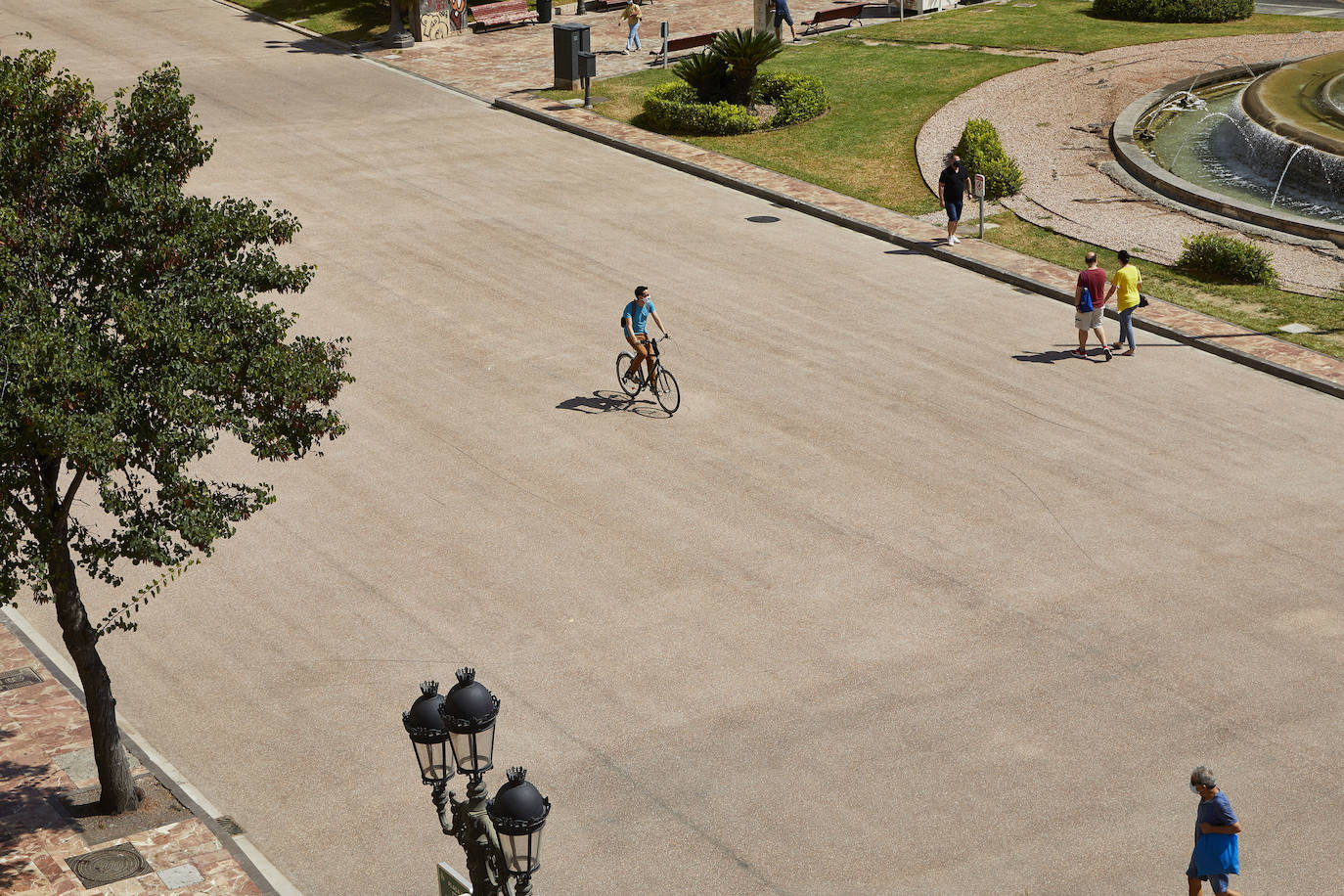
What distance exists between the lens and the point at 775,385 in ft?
60.5

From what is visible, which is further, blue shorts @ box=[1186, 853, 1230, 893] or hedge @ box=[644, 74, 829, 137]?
hedge @ box=[644, 74, 829, 137]

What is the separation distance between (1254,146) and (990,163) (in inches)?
211

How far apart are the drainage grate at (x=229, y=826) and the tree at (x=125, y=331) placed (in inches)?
79.2

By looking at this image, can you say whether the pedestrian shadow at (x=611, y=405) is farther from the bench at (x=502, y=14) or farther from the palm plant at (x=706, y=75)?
the bench at (x=502, y=14)

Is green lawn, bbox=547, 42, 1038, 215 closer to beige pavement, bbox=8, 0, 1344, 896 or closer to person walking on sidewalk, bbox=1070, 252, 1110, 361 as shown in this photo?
beige pavement, bbox=8, 0, 1344, 896

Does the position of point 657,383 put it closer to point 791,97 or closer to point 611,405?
point 611,405

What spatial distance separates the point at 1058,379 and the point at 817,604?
22.7ft

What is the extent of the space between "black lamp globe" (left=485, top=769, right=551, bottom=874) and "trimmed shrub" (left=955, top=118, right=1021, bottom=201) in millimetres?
20797

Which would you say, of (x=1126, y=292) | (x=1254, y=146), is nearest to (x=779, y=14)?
(x=1254, y=146)

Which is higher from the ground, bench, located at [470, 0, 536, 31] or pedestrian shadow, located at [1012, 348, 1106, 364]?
bench, located at [470, 0, 536, 31]

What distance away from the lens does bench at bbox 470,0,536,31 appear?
126 feet

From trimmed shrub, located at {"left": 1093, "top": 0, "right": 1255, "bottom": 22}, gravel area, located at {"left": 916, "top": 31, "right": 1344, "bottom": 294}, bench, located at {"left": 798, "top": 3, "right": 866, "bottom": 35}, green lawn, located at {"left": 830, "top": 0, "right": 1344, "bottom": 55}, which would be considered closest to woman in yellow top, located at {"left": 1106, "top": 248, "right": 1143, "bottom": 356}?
gravel area, located at {"left": 916, "top": 31, "right": 1344, "bottom": 294}

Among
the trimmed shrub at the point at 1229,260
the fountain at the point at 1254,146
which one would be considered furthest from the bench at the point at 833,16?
the trimmed shrub at the point at 1229,260

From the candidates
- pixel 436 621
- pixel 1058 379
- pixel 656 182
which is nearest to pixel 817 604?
pixel 436 621
